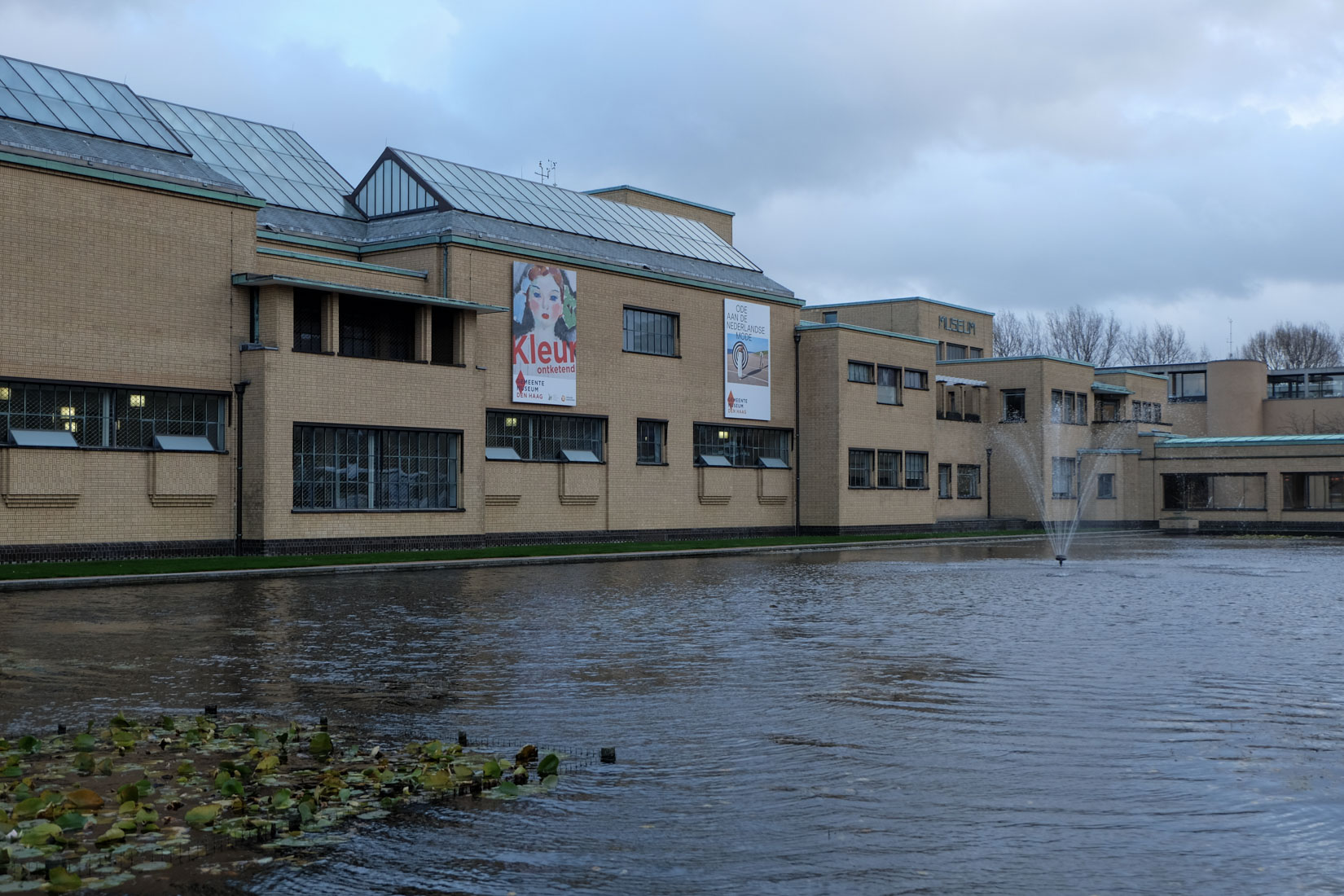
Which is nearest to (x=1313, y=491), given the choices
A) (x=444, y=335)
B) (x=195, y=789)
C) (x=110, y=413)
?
(x=444, y=335)

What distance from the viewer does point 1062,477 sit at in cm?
6975

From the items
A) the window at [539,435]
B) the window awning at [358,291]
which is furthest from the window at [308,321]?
the window at [539,435]

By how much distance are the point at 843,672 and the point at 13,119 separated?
26.8 m

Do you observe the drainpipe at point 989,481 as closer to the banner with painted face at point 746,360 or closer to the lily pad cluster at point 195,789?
the banner with painted face at point 746,360

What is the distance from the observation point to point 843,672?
Answer: 543 inches

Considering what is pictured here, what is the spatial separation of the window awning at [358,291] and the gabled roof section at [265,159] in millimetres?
6861

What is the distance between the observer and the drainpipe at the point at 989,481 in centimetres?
6844

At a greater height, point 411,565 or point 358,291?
point 358,291

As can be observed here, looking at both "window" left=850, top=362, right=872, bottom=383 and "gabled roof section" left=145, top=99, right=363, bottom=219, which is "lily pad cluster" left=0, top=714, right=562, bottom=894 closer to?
"gabled roof section" left=145, top=99, right=363, bottom=219

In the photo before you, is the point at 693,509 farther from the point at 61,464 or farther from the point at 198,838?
the point at 198,838

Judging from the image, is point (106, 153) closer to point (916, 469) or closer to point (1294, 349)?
point (916, 469)

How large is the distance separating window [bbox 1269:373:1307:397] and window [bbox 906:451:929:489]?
57056mm

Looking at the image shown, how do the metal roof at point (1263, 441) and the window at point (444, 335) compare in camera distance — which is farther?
the metal roof at point (1263, 441)

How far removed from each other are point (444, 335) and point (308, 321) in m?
5.09
